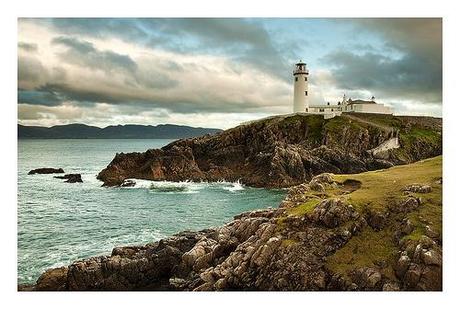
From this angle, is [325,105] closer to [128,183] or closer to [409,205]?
[128,183]

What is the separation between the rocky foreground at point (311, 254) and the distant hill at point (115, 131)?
7.01m

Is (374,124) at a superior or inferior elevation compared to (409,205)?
superior

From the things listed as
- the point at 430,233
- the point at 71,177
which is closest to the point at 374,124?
the point at 430,233

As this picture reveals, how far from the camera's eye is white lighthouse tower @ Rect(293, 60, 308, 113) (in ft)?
66.2

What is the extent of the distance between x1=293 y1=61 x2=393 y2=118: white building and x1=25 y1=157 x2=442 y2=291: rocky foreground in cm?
718

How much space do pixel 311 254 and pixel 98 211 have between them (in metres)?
12.6

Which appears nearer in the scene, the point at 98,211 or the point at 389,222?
the point at 389,222

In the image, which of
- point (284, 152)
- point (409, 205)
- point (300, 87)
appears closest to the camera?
point (409, 205)

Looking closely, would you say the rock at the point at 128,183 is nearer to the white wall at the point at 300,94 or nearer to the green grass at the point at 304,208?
the white wall at the point at 300,94

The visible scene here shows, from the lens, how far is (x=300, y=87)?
82.8 ft

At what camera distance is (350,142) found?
97.9 feet
